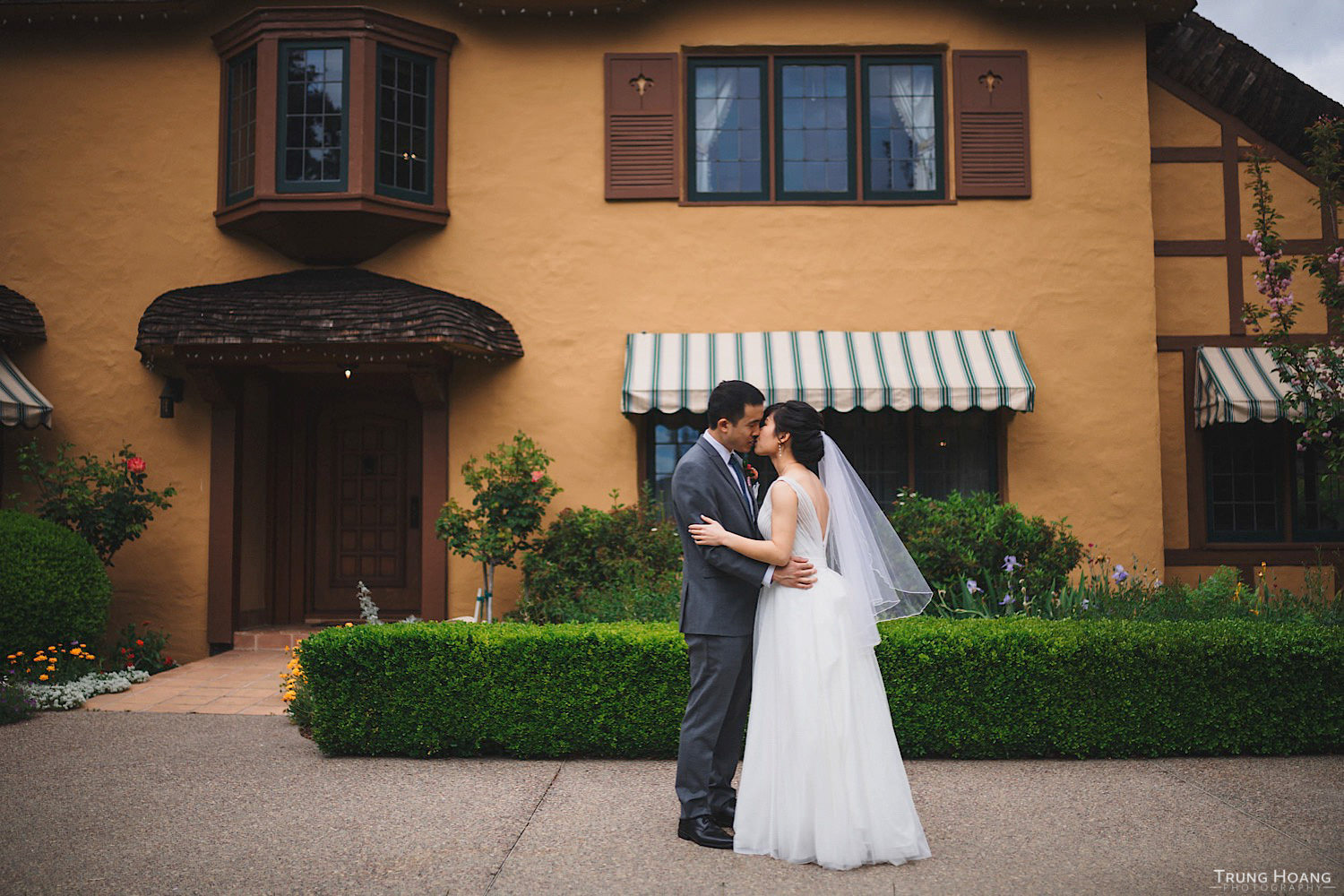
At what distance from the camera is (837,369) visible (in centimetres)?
952

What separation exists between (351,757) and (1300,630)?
5942 mm

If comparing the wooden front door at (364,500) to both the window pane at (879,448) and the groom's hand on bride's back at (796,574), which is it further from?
the groom's hand on bride's back at (796,574)

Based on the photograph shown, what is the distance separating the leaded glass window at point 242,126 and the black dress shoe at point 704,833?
27.5 feet

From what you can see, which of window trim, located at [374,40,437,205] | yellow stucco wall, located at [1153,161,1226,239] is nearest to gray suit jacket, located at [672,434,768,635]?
window trim, located at [374,40,437,205]

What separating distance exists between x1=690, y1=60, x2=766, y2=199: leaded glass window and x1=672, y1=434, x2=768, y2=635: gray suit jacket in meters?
6.45

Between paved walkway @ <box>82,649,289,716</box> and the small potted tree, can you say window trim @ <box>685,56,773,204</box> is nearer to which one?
the small potted tree

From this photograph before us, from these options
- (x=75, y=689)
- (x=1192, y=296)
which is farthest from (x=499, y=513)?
(x=1192, y=296)

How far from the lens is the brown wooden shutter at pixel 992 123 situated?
400 inches

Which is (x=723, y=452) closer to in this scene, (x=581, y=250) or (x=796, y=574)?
(x=796, y=574)

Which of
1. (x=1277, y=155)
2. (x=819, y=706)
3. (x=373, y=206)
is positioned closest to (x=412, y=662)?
(x=819, y=706)

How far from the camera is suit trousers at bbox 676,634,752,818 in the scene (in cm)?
432

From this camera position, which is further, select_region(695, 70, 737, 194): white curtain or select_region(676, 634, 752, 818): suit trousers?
select_region(695, 70, 737, 194): white curtain

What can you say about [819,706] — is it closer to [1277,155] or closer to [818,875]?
[818,875]

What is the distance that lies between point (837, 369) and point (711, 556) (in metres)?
5.51
